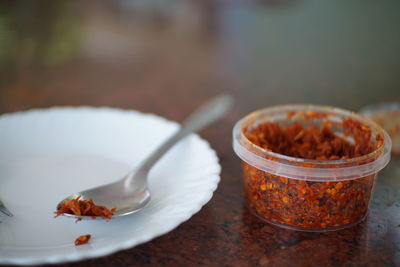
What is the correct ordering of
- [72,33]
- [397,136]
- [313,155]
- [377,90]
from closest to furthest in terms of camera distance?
[313,155] → [397,136] → [377,90] → [72,33]

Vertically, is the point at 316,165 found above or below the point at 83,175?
above

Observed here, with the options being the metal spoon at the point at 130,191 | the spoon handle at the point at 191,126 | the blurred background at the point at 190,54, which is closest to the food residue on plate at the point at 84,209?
the metal spoon at the point at 130,191

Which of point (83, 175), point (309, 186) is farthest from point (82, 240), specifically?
point (309, 186)

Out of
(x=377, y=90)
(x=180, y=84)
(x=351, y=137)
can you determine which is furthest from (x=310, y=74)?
(x=351, y=137)

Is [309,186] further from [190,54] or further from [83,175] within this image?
[190,54]

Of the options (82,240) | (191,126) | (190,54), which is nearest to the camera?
(82,240)

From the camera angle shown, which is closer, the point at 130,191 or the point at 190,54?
the point at 130,191

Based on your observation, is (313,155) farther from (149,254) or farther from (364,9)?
(364,9)

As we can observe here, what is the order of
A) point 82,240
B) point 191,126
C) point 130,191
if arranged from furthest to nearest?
point 191,126 → point 130,191 → point 82,240
